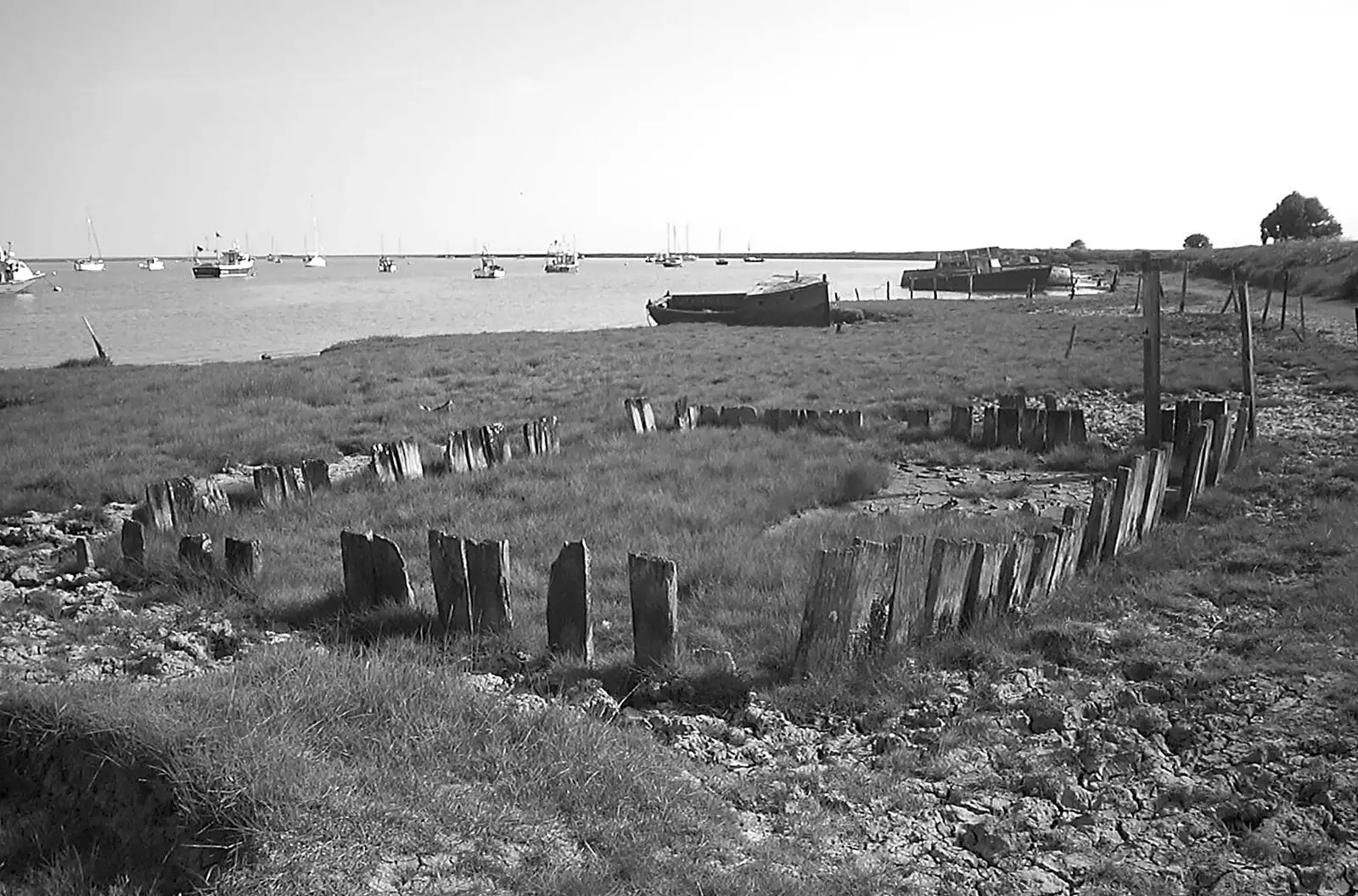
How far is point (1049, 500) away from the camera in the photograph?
9.69 meters

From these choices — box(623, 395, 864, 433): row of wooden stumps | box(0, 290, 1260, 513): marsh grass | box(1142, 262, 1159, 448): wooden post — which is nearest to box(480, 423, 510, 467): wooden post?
box(0, 290, 1260, 513): marsh grass

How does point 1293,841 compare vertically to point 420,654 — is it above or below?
below

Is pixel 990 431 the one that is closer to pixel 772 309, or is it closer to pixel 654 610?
pixel 654 610

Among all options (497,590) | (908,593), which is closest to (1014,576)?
(908,593)

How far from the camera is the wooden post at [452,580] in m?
5.98

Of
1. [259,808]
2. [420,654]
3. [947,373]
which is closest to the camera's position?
[259,808]

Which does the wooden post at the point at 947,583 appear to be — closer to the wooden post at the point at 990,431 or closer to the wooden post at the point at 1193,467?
the wooden post at the point at 1193,467

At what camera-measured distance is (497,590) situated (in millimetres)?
5961

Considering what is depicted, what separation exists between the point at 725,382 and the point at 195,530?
39.3 ft

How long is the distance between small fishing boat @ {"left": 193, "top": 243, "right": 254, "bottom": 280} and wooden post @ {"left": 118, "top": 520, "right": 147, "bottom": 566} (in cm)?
14247

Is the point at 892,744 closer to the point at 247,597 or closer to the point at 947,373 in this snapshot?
the point at 247,597

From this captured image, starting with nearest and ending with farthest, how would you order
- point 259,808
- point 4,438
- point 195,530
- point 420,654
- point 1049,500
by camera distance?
point 259,808 < point 420,654 < point 195,530 < point 1049,500 < point 4,438

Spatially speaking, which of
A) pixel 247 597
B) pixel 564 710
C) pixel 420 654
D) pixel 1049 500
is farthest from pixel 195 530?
pixel 1049 500

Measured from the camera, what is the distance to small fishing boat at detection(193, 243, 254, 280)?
136m
